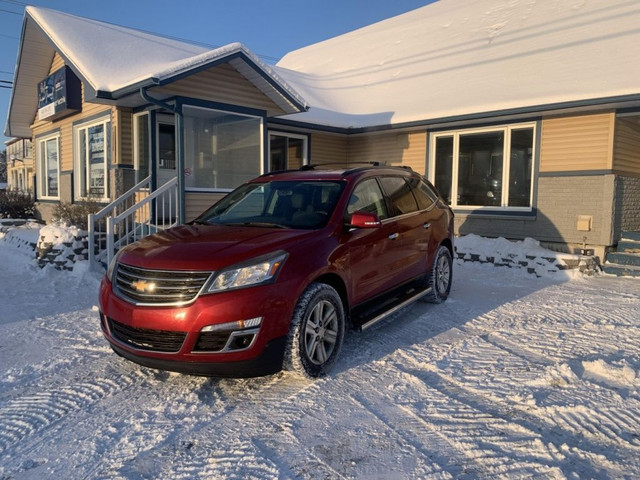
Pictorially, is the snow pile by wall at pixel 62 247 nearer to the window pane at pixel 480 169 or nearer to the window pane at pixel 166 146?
the window pane at pixel 166 146

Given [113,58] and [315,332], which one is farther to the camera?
[113,58]

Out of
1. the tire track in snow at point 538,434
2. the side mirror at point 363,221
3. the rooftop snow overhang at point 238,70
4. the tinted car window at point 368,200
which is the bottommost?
the tire track in snow at point 538,434

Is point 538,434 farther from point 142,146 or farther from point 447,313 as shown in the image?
point 142,146

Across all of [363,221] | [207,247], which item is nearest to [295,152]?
[363,221]

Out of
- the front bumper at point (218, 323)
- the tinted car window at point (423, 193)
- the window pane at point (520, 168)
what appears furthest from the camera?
the window pane at point (520, 168)

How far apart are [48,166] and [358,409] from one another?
14276 millimetres

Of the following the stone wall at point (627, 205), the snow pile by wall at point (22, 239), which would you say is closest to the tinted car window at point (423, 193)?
the stone wall at point (627, 205)

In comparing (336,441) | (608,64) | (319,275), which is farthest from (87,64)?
(608,64)

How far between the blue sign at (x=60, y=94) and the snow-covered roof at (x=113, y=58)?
2.36ft

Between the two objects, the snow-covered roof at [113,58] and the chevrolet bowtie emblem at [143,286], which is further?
the snow-covered roof at [113,58]

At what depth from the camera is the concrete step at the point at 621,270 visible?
887cm

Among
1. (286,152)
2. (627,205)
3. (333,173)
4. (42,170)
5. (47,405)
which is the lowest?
(47,405)

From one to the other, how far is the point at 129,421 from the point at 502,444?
240 cm

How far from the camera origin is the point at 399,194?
223 inches
